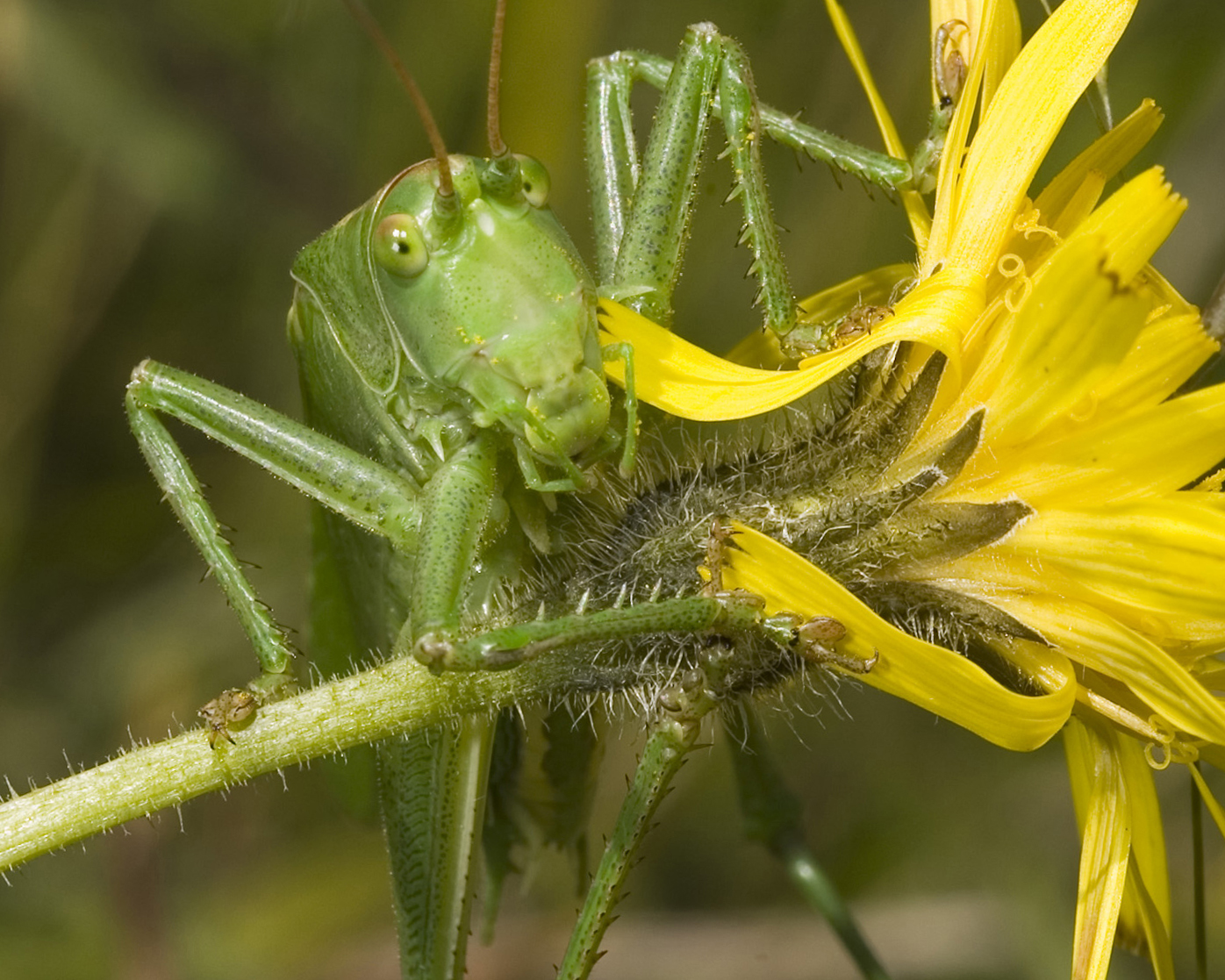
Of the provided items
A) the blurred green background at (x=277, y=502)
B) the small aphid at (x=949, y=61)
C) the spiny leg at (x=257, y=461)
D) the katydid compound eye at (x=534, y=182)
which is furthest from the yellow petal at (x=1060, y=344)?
the blurred green background at (x=277, y=502)

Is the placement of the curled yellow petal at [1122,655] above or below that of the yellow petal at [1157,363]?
→ below

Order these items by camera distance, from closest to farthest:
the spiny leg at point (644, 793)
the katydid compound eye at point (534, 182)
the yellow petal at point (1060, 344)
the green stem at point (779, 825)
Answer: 1. the yellow petal at point (1060, 344)
2. the spiny leg at point (644, 793)
3. the katydid compound eye at point (534, 182)
4. the green stem at point (779, 825)

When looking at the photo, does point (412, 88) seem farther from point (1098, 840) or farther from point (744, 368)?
point (1098, 840)

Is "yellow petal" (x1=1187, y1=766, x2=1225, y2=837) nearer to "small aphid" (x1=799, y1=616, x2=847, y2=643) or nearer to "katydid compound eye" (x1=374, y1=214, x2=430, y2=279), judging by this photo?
"small aphid" (x1=799, y1=616, x2=847, y2=643)

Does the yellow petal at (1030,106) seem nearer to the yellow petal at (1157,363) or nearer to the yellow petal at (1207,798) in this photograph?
the yellow petal at (1157,363)

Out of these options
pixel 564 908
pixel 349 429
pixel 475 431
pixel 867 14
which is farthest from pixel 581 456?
pixel 564 908

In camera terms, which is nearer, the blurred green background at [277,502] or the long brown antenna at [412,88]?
the long brown antenna at [412,88]

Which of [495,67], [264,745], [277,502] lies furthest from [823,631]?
[277,502]
